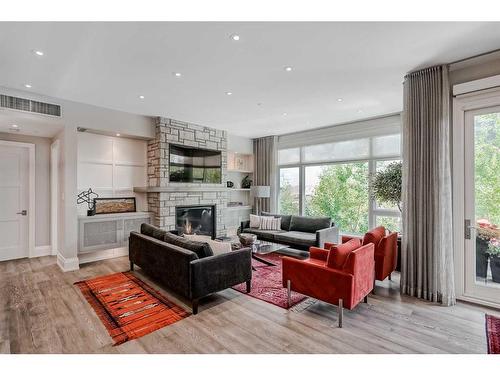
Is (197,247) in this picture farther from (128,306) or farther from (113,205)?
(113,205)

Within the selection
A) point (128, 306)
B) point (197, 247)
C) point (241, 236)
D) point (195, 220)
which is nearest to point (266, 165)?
point (195, 220)

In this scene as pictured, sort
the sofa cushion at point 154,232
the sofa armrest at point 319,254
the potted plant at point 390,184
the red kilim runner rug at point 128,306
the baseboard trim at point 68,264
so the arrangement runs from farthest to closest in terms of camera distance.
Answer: the baseboard trim at point 68,264, the potted plant at point 390,184, the sofa cushion at point 154,232, the sofa armrest at point 319,254, the red kilim runner rug at point 128,306

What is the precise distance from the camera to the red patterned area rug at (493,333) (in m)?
2.22

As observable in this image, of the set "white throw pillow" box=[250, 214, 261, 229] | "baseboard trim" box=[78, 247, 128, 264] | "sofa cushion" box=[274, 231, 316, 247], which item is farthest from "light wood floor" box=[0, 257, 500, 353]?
"white throw pillow" box=[250, 214, 261, 229]

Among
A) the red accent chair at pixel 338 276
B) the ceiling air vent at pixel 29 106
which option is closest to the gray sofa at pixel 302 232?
the red accent chair at pixel 338 276

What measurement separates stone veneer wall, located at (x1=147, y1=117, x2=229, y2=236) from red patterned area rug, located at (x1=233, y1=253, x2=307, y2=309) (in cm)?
221

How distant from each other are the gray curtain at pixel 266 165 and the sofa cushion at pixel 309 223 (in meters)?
1.43

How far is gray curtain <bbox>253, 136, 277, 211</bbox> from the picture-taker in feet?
23.7

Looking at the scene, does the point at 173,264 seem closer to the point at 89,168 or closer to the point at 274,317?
the point at 274,317

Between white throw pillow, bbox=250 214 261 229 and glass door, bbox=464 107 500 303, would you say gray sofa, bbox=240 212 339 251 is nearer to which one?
white throw pillow, bbox=250 214 261 229

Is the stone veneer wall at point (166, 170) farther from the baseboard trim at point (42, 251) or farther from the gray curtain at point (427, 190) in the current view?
the gray curtain at point (427, 190)
